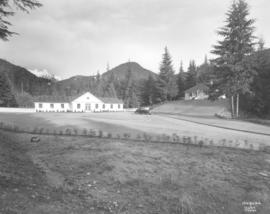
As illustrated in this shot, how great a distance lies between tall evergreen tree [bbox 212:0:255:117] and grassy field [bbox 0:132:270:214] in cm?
1950

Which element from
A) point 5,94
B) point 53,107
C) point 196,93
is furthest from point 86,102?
point 196,93

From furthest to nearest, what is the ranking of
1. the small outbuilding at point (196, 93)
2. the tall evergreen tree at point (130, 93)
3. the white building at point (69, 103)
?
the tall evergreen tree at point (130, 93) → the small outbuilding at point (196, 93) → the white building at point (69, 103)

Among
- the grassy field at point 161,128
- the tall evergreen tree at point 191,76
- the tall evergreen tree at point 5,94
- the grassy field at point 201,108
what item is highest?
the tall evergreen tree at point 191,76

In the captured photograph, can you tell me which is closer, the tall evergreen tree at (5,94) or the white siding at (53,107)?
the tall evergreen tree at (5,94)

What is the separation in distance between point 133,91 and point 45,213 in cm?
6467

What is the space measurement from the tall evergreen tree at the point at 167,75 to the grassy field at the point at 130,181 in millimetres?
43285

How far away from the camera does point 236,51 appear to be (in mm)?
24953

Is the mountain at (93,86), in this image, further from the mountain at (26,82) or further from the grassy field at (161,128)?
the grassy field at (161,128)

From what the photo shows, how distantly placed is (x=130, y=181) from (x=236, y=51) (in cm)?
2554

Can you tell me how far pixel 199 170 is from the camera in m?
5.40

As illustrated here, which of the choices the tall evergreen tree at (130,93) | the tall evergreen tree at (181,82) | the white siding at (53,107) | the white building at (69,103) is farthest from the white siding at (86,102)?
the tall evergreen tree at (181,82)

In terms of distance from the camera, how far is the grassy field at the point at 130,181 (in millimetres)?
3416

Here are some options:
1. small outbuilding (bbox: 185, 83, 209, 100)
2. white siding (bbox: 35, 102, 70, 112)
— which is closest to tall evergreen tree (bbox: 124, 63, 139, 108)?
small outbuilding (bbox: 185, 83, 209, 100)

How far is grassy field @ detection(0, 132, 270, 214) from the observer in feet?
11.2
